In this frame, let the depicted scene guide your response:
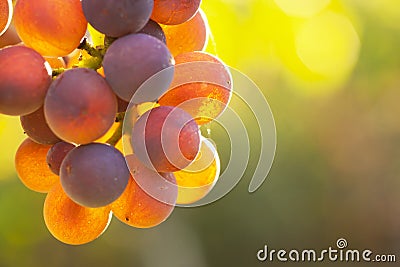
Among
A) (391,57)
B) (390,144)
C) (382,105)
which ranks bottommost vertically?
(390,144)

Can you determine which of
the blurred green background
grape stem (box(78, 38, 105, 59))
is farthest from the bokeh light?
grape stem (box(78, 38, 105, 59))

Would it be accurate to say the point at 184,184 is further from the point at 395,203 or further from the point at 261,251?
the point at 395,203

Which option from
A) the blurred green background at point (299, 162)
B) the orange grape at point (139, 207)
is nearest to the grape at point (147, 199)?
the orange grape at point (139, 207)

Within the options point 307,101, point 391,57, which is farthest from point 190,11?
point 391,57

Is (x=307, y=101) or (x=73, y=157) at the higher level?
(x=73, y=157)

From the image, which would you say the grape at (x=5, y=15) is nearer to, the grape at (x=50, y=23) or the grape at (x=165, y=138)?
the grape at (x=50, y=23)

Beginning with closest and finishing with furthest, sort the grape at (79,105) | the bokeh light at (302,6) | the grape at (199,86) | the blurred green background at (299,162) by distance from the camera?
1. the grape at (79,105)
2. the grape at (199,86)
3. the blurred green background at (299,162)
4. the bokeh light at (302,6)
